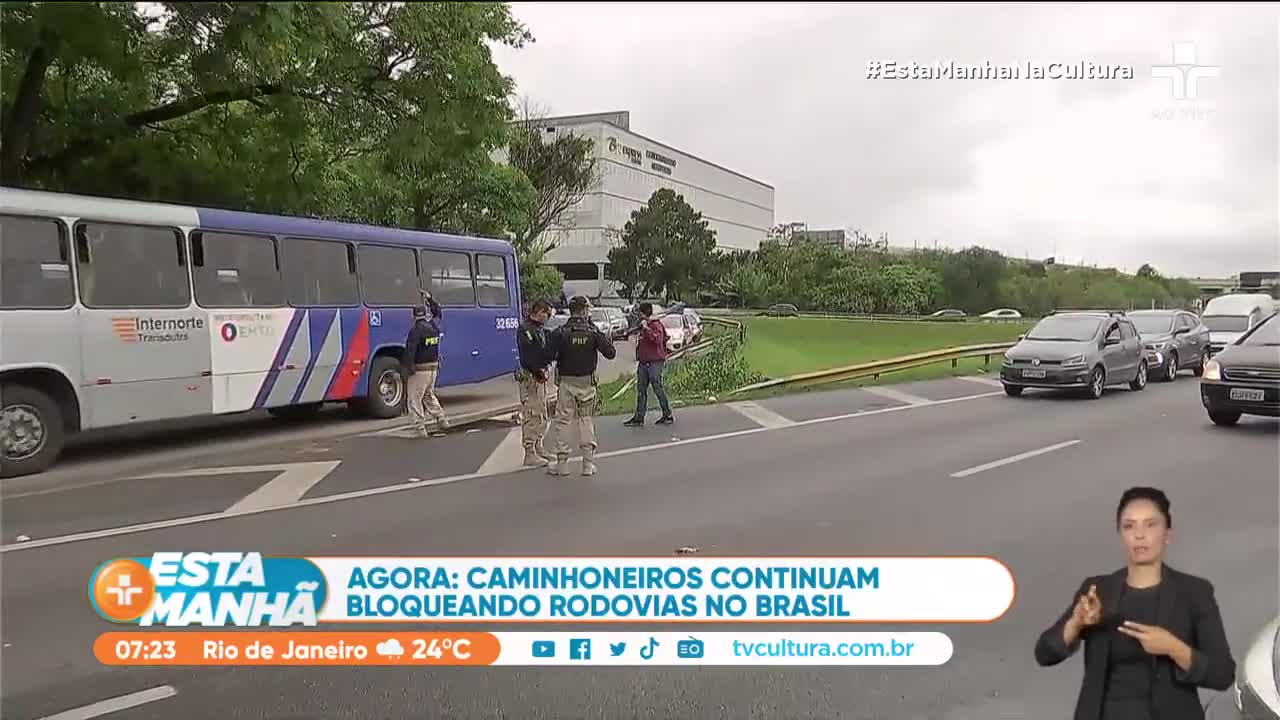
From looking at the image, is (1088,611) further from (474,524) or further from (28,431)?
(28,431)

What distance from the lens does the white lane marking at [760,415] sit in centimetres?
439

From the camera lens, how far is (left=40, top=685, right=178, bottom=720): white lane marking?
2.68 meters

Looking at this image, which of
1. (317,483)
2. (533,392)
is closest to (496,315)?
(533,392)

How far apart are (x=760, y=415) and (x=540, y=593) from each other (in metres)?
2.28

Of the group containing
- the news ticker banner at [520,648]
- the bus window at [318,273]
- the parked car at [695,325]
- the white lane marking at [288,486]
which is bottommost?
the news ticker banner at [520,648]

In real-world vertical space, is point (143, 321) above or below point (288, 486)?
above

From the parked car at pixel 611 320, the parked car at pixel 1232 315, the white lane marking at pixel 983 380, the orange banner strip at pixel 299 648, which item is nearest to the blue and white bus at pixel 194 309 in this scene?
the parked car at pixel 611 320

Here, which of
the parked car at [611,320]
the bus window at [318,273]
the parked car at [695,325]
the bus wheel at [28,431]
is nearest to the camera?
the parked car at [695,325]

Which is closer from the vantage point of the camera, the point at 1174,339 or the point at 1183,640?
the point at 1183,640

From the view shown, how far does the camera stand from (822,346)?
3510 mm

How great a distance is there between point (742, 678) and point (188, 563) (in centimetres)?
174

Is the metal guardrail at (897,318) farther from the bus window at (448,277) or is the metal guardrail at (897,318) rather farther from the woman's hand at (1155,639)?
the bus window at (448,277)

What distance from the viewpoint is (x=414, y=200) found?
11.9 ft

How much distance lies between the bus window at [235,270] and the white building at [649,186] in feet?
6.48
